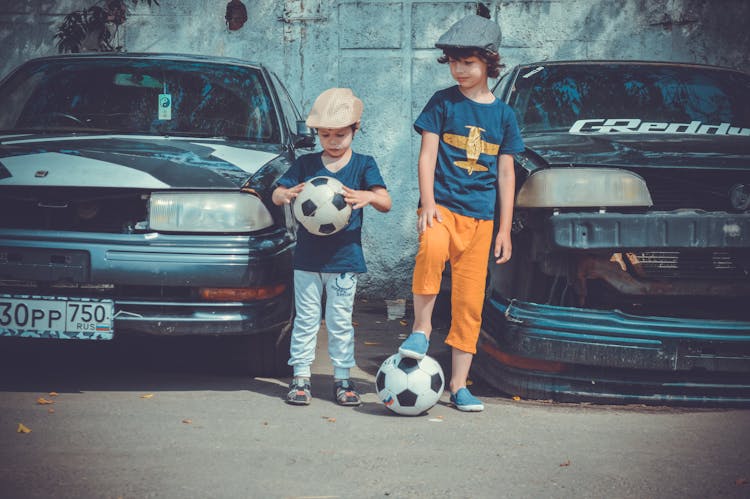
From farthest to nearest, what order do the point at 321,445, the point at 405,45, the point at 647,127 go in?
1. the point at 405,45
2. the point at 647,127
3. the point at 321,445

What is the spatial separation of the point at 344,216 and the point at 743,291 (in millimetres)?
1802

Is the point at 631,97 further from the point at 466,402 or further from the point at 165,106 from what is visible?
the point at 165,106

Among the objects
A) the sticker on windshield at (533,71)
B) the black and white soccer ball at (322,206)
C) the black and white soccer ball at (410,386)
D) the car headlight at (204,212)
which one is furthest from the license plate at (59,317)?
the sticker on windshield at (533,71)

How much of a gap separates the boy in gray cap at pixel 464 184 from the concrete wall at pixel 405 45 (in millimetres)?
3957

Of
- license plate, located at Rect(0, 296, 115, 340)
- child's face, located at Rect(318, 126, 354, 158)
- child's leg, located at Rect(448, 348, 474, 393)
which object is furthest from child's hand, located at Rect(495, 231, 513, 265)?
license plate, located at Rect(0, 296, 115, 340)

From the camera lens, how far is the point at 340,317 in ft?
14.0

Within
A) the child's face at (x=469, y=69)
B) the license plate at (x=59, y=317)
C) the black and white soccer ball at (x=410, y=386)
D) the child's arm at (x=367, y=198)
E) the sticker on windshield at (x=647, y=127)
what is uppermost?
the child's face at (x=469, y=69)

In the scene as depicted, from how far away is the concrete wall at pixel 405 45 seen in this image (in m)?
8.19

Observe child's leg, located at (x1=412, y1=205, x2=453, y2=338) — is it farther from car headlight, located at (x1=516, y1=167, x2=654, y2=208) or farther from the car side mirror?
the car side mirror

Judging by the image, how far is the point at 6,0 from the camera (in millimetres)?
8477

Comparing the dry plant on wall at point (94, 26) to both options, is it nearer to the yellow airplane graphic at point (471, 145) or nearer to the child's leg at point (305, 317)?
the child's leg at point (305, 317)

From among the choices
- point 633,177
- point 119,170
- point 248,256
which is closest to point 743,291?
point 633,177

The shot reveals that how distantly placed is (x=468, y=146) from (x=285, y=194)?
2.74ft

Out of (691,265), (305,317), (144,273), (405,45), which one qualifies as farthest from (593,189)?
(405,45)
